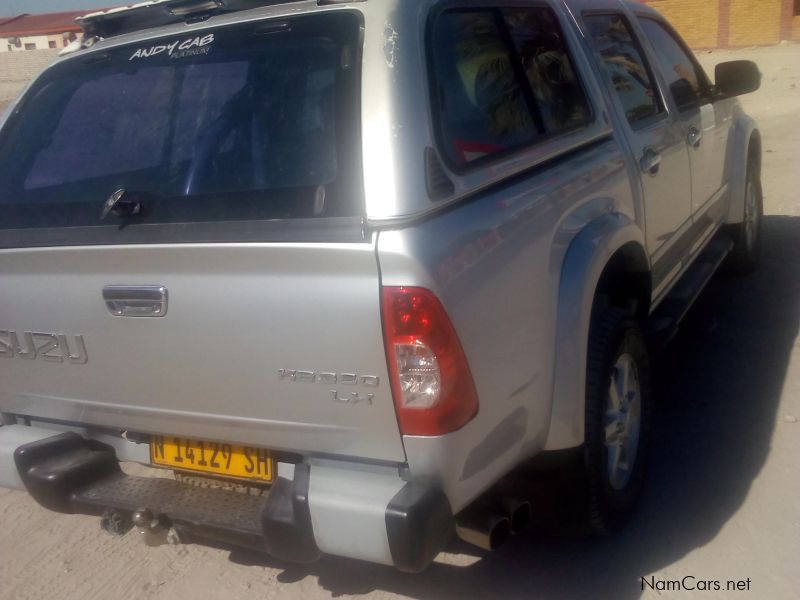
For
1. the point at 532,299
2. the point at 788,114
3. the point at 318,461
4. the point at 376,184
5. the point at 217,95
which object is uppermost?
the point at 217,95

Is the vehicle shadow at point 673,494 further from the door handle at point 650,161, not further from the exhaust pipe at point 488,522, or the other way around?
the door handle at point 650,161

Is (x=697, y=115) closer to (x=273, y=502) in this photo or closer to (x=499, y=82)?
(x=499, y=82)

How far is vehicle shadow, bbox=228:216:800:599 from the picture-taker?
312cm

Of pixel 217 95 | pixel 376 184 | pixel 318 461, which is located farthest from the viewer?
pixel 217 95

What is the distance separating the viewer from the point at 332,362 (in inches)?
92.4

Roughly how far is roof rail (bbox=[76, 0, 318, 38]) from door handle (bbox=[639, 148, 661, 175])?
1720mm

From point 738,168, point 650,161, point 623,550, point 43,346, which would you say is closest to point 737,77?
point 738,168

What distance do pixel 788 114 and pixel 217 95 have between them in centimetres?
1366

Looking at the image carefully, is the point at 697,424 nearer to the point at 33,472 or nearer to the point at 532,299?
the point at 532,299

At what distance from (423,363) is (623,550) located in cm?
146

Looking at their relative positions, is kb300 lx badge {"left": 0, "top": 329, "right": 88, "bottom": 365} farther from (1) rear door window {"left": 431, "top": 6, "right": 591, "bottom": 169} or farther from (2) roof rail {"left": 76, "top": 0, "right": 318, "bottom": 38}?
(1) rear door window {"left": 431, "top": 6, "right": 591, "bottom": 169}

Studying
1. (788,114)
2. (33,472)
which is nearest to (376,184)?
(33,472)

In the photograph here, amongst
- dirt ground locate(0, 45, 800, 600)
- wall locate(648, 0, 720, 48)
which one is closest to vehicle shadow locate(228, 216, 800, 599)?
dirt ground locate(0, 45, 800, 600)

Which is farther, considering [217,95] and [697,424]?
[697,424]
